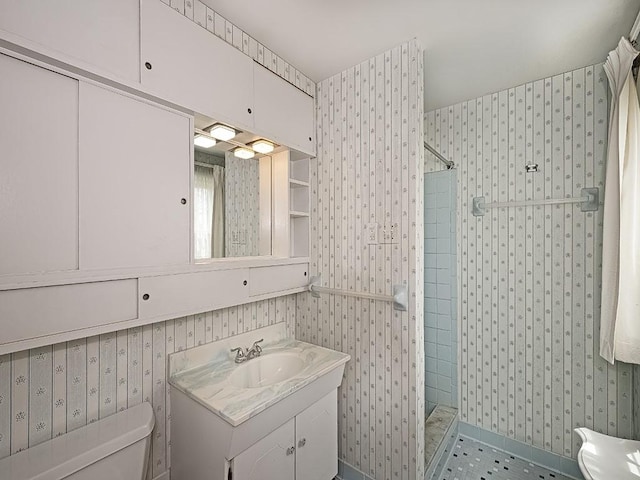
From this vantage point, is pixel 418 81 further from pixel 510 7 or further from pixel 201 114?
pixel 201 114

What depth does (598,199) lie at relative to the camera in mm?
1748

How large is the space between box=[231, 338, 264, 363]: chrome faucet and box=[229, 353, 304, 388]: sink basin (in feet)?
0.08

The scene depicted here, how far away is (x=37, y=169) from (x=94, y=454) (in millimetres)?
978

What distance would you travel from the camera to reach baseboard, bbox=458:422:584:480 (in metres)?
1.83

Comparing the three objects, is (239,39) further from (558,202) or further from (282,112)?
(558,202)

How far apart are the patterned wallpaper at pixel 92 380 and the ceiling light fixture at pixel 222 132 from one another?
936 millimetres

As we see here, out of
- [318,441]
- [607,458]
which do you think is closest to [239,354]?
[318,441]

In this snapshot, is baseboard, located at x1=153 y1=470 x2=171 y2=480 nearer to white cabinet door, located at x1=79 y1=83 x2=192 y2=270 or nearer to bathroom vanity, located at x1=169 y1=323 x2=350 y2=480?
bathroom vanity, located at x1=169 y1=323 x2=350 y2=480

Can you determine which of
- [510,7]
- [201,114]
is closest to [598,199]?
[510,7]

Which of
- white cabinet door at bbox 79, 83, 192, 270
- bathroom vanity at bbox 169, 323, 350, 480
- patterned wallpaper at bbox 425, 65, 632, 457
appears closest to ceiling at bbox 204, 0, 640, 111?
patterned wallpaper at bbox 425, 65, 632, 457

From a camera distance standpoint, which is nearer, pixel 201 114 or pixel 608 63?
pixel 201 114

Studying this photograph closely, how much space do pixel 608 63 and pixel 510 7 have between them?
2.47 ft

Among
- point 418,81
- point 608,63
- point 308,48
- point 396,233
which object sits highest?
point 308,48

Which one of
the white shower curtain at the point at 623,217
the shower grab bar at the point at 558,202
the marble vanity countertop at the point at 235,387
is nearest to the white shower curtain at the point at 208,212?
the marble vanity countertop at the point at 235,387
